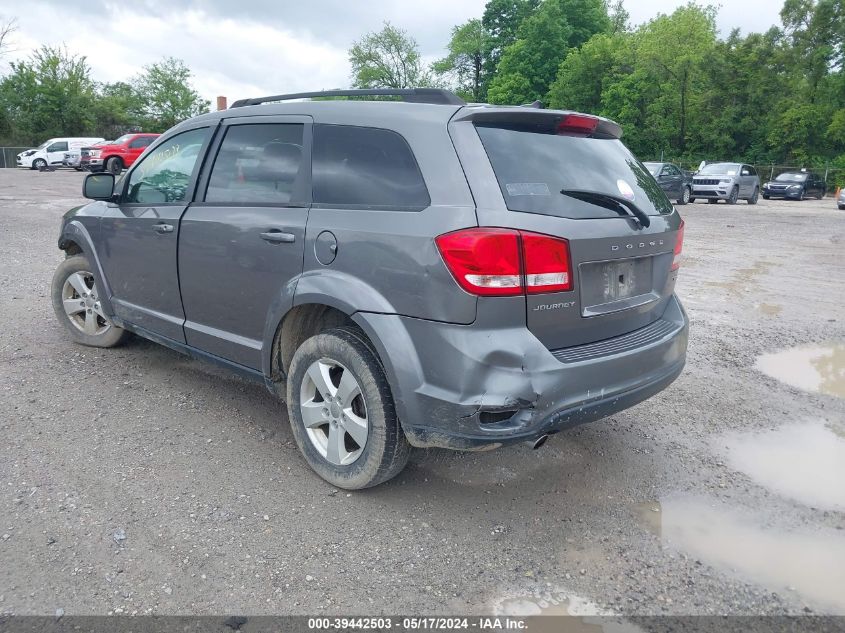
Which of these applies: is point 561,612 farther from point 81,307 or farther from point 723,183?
point 723,183

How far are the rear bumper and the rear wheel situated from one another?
85.0 feet

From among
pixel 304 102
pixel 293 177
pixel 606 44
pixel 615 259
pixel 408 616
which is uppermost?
pixel 606 44

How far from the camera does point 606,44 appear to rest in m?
51.1

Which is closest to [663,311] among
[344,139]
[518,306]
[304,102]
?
[518,306]

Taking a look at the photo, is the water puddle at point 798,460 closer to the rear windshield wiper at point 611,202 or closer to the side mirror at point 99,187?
the rear windshield wiper at point 611,202

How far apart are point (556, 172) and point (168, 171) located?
267 centimetres

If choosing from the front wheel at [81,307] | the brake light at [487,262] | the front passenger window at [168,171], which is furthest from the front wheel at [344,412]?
the front wheel at [81,307]

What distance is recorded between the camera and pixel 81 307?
17.4ft

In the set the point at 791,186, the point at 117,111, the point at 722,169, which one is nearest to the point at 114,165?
the point at 722,169

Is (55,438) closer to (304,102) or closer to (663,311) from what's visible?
(304,102)

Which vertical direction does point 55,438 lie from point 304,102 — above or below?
below

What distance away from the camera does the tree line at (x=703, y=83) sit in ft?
144

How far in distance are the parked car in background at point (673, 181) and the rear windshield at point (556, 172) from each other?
21204mm

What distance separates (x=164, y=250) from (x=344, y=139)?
1.59 m
